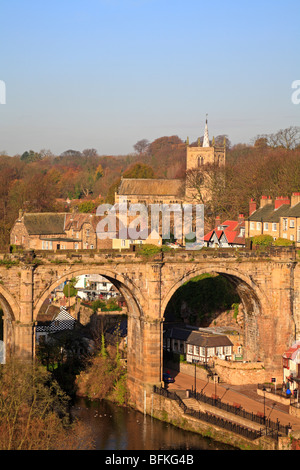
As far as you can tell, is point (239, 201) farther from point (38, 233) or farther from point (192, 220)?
point (38, 233)

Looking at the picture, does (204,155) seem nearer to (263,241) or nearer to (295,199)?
(295,199)

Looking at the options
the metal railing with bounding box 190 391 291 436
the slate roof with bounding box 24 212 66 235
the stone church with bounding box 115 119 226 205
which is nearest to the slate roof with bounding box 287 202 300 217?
the metal railing with bounding box 190 391 291 436

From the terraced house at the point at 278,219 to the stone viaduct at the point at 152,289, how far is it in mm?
8171

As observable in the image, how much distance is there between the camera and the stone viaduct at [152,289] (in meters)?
46.0

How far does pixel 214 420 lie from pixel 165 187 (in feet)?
232

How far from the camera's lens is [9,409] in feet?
123

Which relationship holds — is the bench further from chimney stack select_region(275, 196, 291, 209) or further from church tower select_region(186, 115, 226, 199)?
church tower select_region(186, 115, 226, 199)

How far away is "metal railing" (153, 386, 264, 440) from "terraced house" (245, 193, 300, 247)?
17714mm

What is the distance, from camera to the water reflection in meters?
42.7

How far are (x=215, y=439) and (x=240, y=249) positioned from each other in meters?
14.1

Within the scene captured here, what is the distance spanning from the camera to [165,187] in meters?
112

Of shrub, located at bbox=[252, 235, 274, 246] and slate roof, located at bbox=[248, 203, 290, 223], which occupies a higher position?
slate roof, located at bbox=[248, 203, 290, 223]
